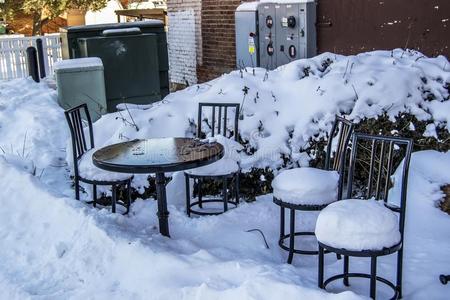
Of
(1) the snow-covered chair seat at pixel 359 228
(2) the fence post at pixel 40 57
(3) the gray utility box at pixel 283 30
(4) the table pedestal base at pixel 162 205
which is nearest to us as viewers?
(1) the snow-covered chair seat at pixel 359 228

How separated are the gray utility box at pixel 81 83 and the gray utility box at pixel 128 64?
90 cm

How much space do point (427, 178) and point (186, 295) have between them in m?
2.25

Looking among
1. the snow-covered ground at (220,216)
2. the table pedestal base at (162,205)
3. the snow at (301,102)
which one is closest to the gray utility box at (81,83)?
the snow-covered ground at (220,216)

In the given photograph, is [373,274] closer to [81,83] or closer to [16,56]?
[81,83]

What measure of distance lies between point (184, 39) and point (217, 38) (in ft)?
4.93

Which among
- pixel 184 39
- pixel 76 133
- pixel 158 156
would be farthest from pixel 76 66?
pixel 184 39

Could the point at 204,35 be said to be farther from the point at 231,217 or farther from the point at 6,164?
the point at 231,217

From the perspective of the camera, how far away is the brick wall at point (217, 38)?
1007cm

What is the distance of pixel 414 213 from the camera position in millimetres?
4527

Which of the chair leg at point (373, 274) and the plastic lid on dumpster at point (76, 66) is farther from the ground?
the plastic lid on dumpster at point (76, 66)

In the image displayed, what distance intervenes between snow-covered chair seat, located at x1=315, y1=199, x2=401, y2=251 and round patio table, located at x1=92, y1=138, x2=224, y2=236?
1.11 meters

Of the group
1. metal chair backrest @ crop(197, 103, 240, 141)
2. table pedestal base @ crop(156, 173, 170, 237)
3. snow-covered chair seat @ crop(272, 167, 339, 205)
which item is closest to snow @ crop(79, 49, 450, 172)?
metal chair backrest @ crop(197, 103, 240, 141)

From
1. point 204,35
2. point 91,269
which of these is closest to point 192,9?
point 204,35

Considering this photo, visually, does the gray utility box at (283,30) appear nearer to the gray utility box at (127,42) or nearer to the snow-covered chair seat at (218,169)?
the gray utility box at (127,42)
